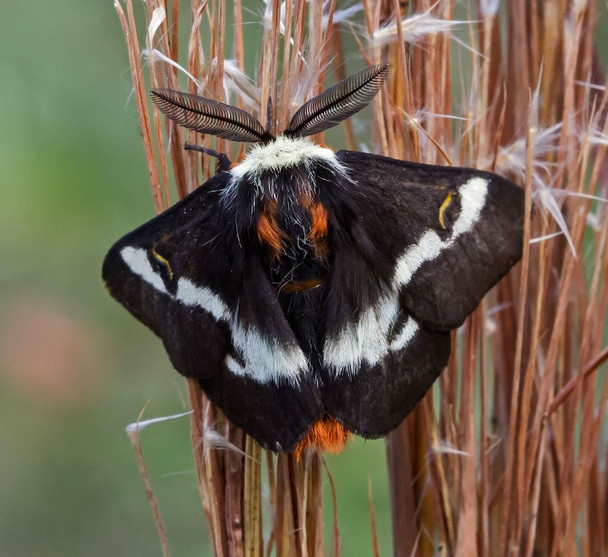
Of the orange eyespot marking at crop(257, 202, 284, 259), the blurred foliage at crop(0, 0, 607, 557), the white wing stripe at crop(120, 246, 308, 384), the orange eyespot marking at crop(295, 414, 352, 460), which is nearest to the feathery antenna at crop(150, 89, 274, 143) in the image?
the orange eyespot marking at crop(257, 202, 284, 259)

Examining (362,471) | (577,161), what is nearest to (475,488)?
(577,161)

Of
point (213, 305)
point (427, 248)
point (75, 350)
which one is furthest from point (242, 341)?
point (75, 350)

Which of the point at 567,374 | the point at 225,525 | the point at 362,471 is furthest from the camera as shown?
the point at 362,471

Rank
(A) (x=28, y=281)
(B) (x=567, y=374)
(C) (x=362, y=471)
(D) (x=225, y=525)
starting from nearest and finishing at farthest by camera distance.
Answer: (D) (x=225, y=525) < (B) (x=567, y=374) < (C) (x=362, y=471) < (A) (x=28, y=281)

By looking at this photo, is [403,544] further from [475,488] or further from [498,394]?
[498,394]

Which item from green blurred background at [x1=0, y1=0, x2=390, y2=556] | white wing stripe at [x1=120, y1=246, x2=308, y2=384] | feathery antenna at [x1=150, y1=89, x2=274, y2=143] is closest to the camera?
feathery antenna at [x1=150, y1=89, x2=274, y2=143]

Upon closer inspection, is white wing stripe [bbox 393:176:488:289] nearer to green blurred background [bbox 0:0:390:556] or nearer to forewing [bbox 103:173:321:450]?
forewing [bbox 103:173:321:450]

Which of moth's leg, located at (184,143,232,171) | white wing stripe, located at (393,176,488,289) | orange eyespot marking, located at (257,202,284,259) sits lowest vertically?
white wing stripe, located at (393,176,488,289)

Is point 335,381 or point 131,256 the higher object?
point 131,256
